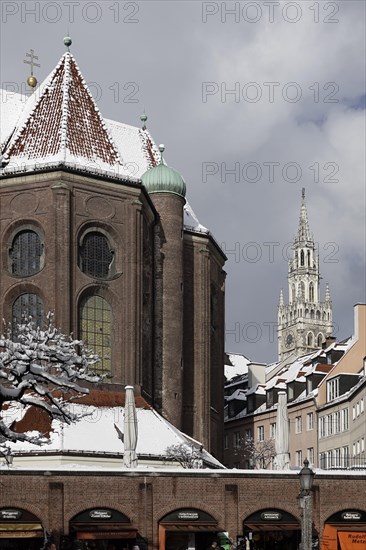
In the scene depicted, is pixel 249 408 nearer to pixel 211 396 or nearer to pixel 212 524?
pixel 211 396

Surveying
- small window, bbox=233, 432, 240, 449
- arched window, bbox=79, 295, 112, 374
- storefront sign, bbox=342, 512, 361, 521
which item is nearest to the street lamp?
storefront sign, bbox=342, 512, 361, 521

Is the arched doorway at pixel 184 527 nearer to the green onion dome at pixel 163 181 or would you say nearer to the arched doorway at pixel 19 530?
the arched doorway at pixel 19 530

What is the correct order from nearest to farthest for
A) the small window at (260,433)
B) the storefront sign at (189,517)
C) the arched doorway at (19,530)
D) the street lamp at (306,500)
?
the street lamp at (306,500), the arched doorway at (19,530), the storefront sign at (189,517), the small window at (260,433)

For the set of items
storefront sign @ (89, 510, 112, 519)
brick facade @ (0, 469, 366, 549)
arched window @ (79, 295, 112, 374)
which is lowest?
storefront sign @ (89, 510, 112, 519)

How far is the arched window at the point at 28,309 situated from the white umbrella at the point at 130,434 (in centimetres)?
1025

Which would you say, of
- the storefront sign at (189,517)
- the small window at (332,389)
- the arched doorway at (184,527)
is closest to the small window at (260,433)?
the small window at (332,389)

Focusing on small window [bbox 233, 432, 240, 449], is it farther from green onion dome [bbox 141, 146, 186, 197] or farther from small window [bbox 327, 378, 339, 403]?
green onion dome [bbox 141, 146, 186, 197]

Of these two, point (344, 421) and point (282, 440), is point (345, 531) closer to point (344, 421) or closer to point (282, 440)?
point (282, 440)

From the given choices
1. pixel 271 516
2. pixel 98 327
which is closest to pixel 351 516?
pixel 271 516

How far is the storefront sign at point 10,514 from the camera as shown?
146 feet

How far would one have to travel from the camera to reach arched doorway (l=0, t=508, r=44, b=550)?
1741 inches

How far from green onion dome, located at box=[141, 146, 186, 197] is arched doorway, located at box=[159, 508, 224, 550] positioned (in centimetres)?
2283

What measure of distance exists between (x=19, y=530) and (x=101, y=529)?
3.13 m

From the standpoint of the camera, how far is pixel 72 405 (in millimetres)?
55375
